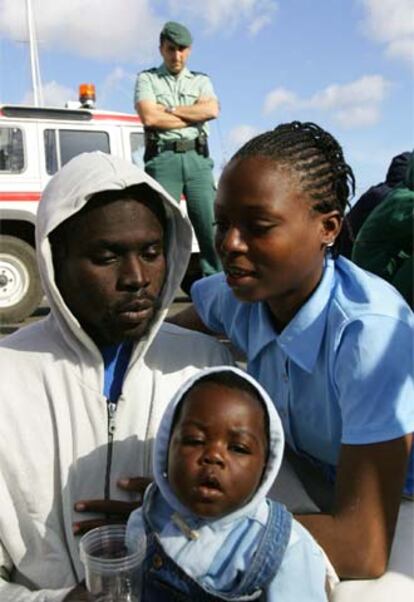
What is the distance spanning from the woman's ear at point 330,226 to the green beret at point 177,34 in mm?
3849

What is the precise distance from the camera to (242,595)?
161 centimetres

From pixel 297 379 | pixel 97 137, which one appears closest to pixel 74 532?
pixel 297 379

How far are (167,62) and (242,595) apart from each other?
4701 mm

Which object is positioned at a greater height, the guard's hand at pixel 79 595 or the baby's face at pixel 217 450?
the baby's face at pixel 217 450

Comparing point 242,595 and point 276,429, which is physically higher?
point 276,429

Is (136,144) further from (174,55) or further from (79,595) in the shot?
(79,595)

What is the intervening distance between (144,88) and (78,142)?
3706 mm

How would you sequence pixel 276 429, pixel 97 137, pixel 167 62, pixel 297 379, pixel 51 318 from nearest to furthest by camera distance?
pixel 276 429, pixel 297 379, pixel 51 318, pixel 167 62, pixel 97 137

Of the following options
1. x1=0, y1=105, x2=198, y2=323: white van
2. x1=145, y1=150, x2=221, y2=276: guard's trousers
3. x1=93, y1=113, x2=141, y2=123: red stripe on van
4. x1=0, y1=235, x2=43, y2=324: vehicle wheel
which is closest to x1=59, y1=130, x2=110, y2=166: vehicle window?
x1=0, y1=105, x2=198, y2=323: white van

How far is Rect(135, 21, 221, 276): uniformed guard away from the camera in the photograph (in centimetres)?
539

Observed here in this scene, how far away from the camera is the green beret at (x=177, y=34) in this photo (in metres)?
5.37

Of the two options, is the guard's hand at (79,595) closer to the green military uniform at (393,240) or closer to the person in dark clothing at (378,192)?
the green military uniform at (393,240)

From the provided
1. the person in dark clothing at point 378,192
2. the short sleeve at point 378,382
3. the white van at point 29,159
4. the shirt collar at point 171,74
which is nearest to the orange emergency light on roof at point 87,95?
the white van at point 29,159

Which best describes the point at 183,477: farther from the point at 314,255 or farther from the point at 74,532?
the point at 314,255
